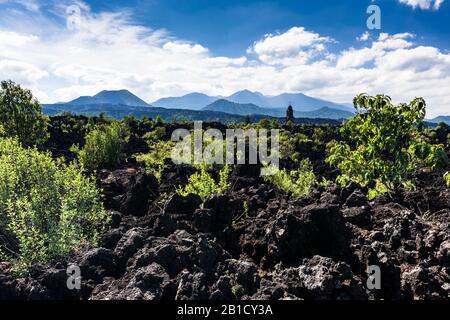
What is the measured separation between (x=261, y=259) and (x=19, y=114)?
24656 millimetres

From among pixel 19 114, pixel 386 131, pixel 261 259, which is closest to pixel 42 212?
pixel 261 259

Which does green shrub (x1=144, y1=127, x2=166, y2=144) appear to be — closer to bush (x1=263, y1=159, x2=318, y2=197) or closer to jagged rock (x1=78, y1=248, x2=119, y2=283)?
bush (x1=263, y1=159, x2=318, y2=197)

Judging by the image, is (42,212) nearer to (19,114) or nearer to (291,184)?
(291,184)

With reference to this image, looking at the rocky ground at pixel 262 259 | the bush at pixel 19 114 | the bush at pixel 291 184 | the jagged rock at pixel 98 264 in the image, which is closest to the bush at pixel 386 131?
the rocky ground at pixel 262 259

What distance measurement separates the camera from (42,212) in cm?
952

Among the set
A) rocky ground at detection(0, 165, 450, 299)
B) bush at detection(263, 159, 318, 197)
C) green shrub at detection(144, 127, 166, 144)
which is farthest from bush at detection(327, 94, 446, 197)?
green shrub at detection(144, 127, 166, 144)

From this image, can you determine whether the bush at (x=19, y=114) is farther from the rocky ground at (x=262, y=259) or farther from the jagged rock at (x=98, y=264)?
the jagged rock at (x=98, y=264)

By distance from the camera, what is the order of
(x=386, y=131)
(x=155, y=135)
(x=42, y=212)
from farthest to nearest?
(x=155, y=135), (x=386, y=131), (x=42, y=212)

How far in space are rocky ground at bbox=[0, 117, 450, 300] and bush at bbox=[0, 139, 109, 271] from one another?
21.0 inches

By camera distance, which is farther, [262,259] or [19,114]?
[19,114]
